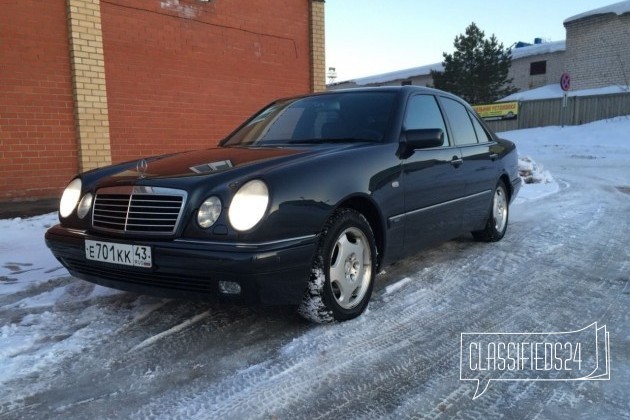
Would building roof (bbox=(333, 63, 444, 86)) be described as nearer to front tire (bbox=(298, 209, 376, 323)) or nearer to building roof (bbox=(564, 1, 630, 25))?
building roof (bbox=(564, 1, 630, 25))

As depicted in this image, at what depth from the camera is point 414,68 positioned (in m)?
46.6

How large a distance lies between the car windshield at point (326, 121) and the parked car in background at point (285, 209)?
12mm

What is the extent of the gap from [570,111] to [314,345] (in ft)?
92.1

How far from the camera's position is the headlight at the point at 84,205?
3.16 meters

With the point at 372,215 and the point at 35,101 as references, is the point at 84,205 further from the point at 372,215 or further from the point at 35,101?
the point at 35,101

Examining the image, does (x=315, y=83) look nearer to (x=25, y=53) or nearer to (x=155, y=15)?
(x=155, y=15)

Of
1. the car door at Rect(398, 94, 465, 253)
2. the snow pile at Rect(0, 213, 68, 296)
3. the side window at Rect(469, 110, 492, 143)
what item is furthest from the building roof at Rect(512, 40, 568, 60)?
the snow pile at Rect(0, 213, 68, 296)

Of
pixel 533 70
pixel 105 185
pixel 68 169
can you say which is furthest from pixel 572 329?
pixel 533 70

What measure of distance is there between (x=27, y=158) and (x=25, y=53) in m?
1.39

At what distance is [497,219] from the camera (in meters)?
5.39

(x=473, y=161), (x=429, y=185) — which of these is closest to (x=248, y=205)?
(x=429, y=185)

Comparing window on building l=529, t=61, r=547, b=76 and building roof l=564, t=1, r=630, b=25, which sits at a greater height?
building roof l=564, t=1, r=630, b=25

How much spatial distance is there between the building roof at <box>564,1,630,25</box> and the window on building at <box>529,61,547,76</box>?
447cm

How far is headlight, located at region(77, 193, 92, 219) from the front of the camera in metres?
3.16
